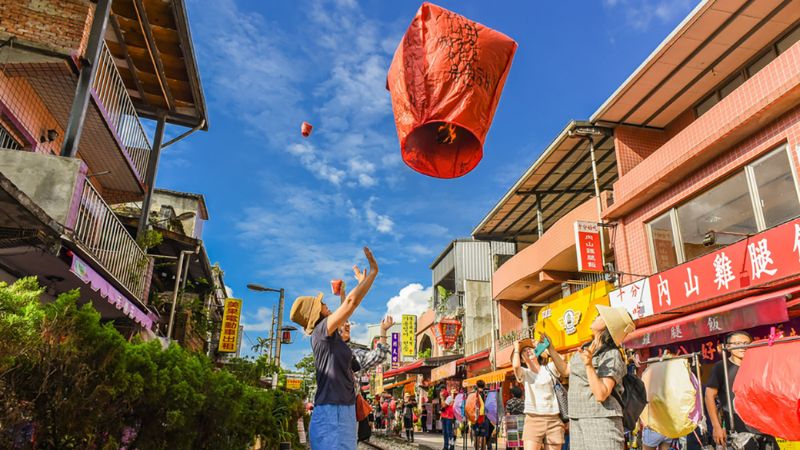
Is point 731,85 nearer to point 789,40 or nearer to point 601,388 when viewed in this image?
point 789,40

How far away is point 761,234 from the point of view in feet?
28.9

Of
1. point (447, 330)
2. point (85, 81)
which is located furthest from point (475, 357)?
point (85, 81)

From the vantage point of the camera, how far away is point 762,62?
11.0m

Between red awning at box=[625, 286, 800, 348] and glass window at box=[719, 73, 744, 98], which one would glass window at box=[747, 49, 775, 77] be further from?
red awning at box=[625, 286, 800, 348]

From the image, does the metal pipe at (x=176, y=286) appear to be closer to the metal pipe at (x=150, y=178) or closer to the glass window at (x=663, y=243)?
the metal pipe at (x=150, y=178)

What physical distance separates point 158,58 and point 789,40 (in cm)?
1362

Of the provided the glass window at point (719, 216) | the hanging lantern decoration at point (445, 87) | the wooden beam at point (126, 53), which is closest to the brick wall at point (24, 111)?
the wooden beam at point (126, 53)

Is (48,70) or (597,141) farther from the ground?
(597,141)

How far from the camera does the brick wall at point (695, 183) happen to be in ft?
29.4

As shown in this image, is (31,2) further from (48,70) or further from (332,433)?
(332,433)

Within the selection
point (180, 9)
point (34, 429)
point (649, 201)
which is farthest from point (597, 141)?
point (34, 429)

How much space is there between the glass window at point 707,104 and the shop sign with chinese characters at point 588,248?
12.9 feet

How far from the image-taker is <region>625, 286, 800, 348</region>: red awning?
25.4ft

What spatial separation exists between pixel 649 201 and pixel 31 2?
13.6 metres
